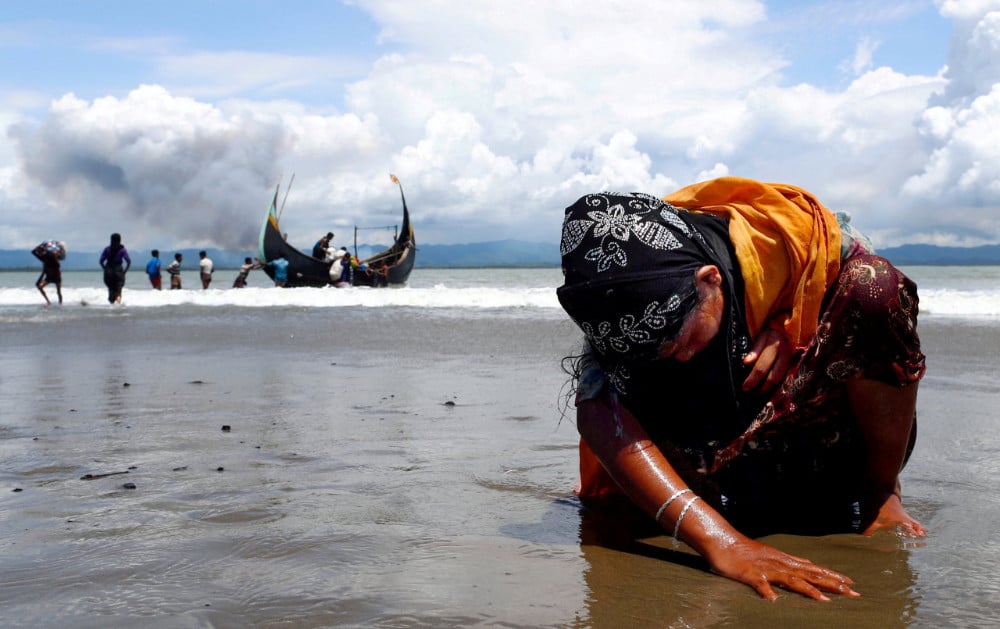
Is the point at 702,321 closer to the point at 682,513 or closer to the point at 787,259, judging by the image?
the point at 787,259

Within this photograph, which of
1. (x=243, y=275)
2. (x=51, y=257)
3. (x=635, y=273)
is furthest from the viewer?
(x=243, y=275)

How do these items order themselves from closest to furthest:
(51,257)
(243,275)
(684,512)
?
(684,512) → (51,257) → (243,275)

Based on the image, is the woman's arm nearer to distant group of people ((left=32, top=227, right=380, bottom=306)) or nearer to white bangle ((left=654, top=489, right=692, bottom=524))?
white bangle ((left=654, top=489, right=692, bottom=524))

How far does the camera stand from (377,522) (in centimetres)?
223

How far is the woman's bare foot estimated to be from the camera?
2.07m

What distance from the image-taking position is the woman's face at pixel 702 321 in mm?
1776

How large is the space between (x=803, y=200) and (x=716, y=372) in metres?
0.44

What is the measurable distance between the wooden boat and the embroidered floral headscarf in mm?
22758

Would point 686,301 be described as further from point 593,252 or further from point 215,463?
point 215,463

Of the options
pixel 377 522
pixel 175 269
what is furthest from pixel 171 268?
pixel 377 522

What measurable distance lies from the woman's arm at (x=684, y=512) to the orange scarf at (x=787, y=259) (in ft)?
1.20

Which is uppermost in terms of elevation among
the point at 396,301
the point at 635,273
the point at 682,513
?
the point at 635,273

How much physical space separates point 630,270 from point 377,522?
101 cm

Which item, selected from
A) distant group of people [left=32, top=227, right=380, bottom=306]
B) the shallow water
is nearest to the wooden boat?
distant group of people [left=32, top=227, right=380, bottom=306]
